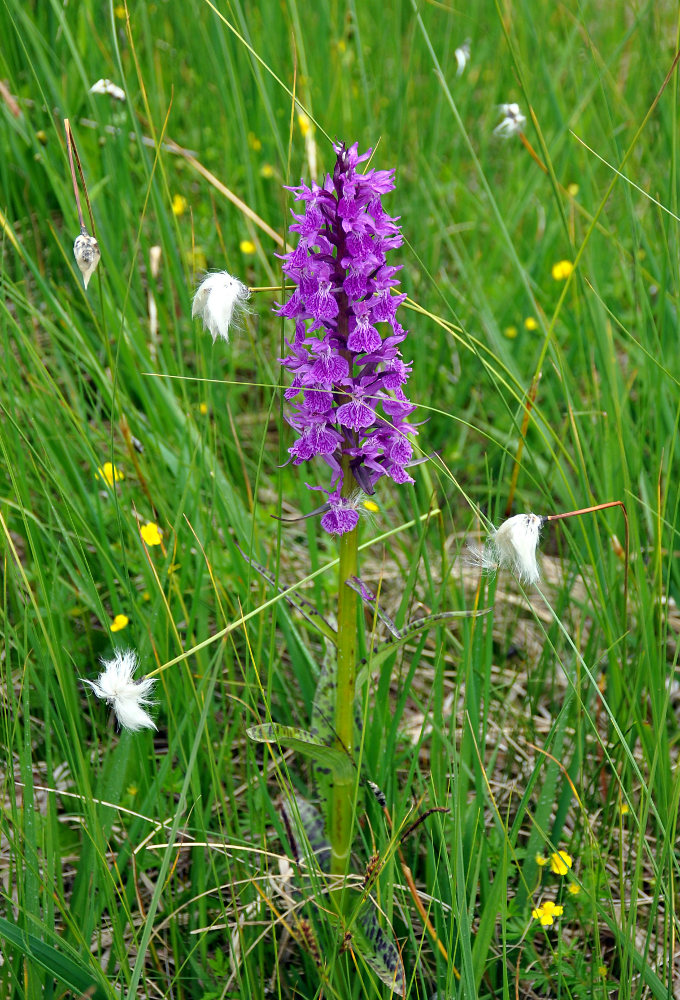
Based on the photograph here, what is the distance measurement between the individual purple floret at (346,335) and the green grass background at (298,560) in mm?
105

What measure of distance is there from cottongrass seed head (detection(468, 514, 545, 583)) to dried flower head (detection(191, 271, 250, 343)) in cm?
56

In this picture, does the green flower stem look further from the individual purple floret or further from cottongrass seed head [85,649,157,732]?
cottongrass seed head [85,649,157,732]

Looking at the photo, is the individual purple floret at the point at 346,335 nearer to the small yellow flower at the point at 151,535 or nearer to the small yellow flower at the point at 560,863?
the small yellow flower at the point at 151,535

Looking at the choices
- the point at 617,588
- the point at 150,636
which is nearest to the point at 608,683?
the point at 617,588

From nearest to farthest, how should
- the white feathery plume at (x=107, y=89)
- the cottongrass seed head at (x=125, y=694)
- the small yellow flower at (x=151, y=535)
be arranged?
1. the cottongrass seed head at (x=125, y=694)
2. the small yellow flower at (x=151, y=535)
3. the white feathery plume at (x=107, y=89)

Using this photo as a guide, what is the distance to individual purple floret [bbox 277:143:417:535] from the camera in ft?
4.20

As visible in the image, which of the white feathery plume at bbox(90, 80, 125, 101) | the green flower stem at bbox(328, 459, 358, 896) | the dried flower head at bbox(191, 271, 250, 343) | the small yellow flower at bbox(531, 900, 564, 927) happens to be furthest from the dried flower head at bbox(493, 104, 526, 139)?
the small yellow flower at bbox(531, 900, 564, 927)

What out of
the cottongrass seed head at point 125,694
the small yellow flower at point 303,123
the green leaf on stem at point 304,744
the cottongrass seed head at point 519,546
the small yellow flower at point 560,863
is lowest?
the small yellow flower at point 560,863

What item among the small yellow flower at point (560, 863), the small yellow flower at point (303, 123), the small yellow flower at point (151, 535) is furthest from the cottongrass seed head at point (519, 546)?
the small yellow flower at point (303, 123)

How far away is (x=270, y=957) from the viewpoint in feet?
5.42

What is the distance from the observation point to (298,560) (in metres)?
2.53

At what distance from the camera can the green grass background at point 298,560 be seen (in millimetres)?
1433

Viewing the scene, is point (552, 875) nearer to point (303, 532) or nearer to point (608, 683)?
point (608, 683)

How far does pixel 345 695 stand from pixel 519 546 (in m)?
0.42
